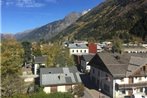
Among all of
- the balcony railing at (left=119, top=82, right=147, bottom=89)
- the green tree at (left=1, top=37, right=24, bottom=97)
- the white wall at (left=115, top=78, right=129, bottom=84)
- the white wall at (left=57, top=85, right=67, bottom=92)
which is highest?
the green tree at (left=1, top=37, right=24, bottom=97)

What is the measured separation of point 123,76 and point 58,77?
13.5 metres

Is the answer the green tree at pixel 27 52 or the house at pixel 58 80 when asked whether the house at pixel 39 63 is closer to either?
the green tree at pixel 27 52

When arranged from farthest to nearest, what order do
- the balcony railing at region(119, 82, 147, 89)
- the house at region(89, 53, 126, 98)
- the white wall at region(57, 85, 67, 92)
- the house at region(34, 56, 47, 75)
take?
the house at region(34, 56, 47, 75) → the house at region(89, 53, 126, 98) → the white wall at region(57, 85, 67, 92) → the balcony railing at region(119, 82, 147, 89)

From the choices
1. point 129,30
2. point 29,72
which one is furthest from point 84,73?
point 129,30

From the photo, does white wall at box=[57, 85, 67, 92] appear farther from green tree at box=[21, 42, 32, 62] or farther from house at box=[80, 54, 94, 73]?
green tree at box=[21, 42, 32, 62]

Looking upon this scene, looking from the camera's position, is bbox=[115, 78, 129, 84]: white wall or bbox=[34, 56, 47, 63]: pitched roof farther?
bbox=[34, 56, 47, 63]: pitched roof

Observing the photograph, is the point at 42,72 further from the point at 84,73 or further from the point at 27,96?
the point at 84,73

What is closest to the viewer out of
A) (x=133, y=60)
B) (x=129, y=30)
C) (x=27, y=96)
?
(x=27, y=96)

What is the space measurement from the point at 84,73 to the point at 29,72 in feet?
53.6

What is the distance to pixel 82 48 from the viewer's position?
11862 cm

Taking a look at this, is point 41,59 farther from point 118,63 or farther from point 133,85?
point 133,85

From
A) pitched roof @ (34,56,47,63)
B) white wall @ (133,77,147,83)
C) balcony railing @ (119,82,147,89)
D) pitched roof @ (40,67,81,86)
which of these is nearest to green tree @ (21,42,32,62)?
pitched roof @ (34,56,47,63)

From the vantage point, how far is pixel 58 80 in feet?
192

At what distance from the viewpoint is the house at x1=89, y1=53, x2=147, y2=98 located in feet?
188
